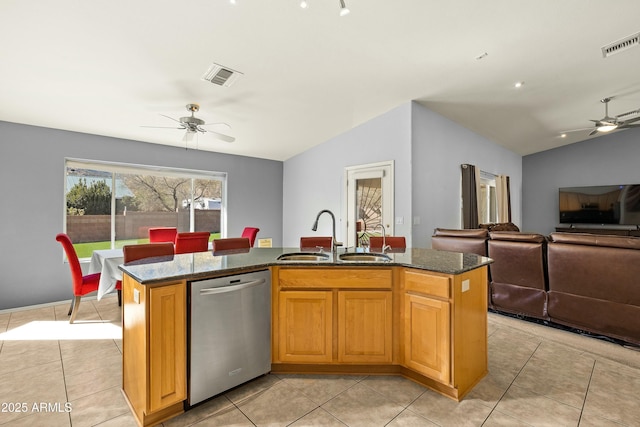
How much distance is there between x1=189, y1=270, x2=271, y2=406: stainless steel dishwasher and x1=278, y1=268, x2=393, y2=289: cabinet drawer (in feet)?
0.90

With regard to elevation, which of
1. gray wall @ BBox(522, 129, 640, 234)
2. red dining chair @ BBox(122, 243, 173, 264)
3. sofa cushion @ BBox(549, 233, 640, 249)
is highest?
gray wall @ BBox(522, 129, 640, 234)

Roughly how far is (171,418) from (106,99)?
3.51 m

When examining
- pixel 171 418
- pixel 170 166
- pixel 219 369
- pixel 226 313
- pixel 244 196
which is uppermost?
pixel 170 166

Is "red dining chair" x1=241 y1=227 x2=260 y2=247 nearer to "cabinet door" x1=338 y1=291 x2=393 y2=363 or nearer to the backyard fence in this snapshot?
the backyard fence

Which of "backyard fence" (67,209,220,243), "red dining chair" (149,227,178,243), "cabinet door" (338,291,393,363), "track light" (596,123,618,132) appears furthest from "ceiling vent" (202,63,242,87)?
"track light" (596,123,618,132)

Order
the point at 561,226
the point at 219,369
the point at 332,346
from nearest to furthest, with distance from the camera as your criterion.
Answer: the point at 219,369
the point at 332,346
the point at 561,226

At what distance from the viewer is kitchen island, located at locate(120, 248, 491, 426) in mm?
1907

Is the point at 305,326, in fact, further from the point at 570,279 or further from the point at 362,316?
the point at 570,279

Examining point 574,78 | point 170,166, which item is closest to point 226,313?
point 170,166

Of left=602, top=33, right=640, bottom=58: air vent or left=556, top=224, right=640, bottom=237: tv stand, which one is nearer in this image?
left=602, top=33, right=640, bottom=58: air vent

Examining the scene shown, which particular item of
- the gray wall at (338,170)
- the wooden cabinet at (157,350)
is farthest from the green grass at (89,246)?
the wooden cabinet at (157,350)

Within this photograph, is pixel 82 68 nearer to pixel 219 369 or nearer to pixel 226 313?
pixel 226 313

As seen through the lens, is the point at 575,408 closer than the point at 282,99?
Yes

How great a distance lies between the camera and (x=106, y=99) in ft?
11.5
